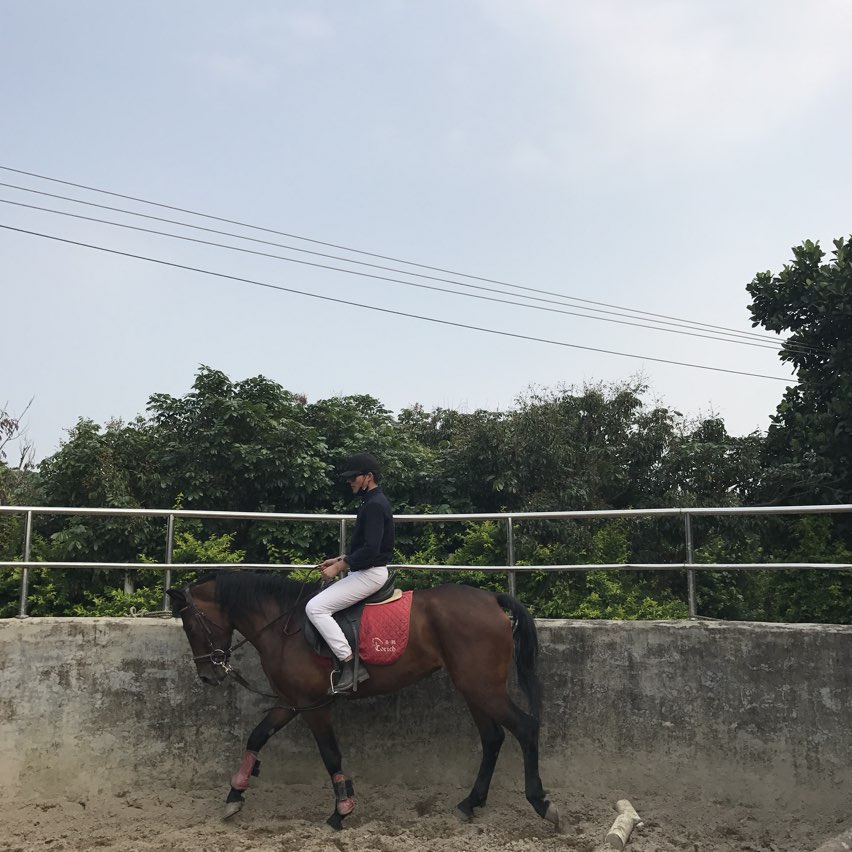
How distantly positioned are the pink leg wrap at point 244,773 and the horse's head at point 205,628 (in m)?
0.57

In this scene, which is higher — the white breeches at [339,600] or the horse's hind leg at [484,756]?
the white breeches at [339,600]

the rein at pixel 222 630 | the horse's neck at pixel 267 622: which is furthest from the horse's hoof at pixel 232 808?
the horse's neck at pixel 267 622

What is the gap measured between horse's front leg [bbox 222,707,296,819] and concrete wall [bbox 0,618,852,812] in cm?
63

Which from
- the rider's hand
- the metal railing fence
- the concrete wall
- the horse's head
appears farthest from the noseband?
the rider's hand

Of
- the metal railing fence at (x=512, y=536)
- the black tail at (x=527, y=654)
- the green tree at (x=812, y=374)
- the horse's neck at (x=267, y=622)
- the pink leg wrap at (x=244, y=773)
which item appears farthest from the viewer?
the green tree at (x=812, y=374)

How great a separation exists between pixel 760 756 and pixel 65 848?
478 cm

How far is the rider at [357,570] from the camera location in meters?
5.85

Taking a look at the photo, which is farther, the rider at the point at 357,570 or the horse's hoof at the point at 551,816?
the rider at the point at 357,570

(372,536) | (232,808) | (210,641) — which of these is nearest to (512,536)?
(372,536)

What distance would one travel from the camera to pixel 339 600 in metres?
5.93

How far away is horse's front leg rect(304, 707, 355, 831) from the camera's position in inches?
231

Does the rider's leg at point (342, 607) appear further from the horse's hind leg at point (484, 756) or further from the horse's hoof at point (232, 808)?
the horse's hoof at point (232, 808)

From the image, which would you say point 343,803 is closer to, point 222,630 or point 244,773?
point 244,773

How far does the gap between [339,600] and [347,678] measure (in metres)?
0.54
